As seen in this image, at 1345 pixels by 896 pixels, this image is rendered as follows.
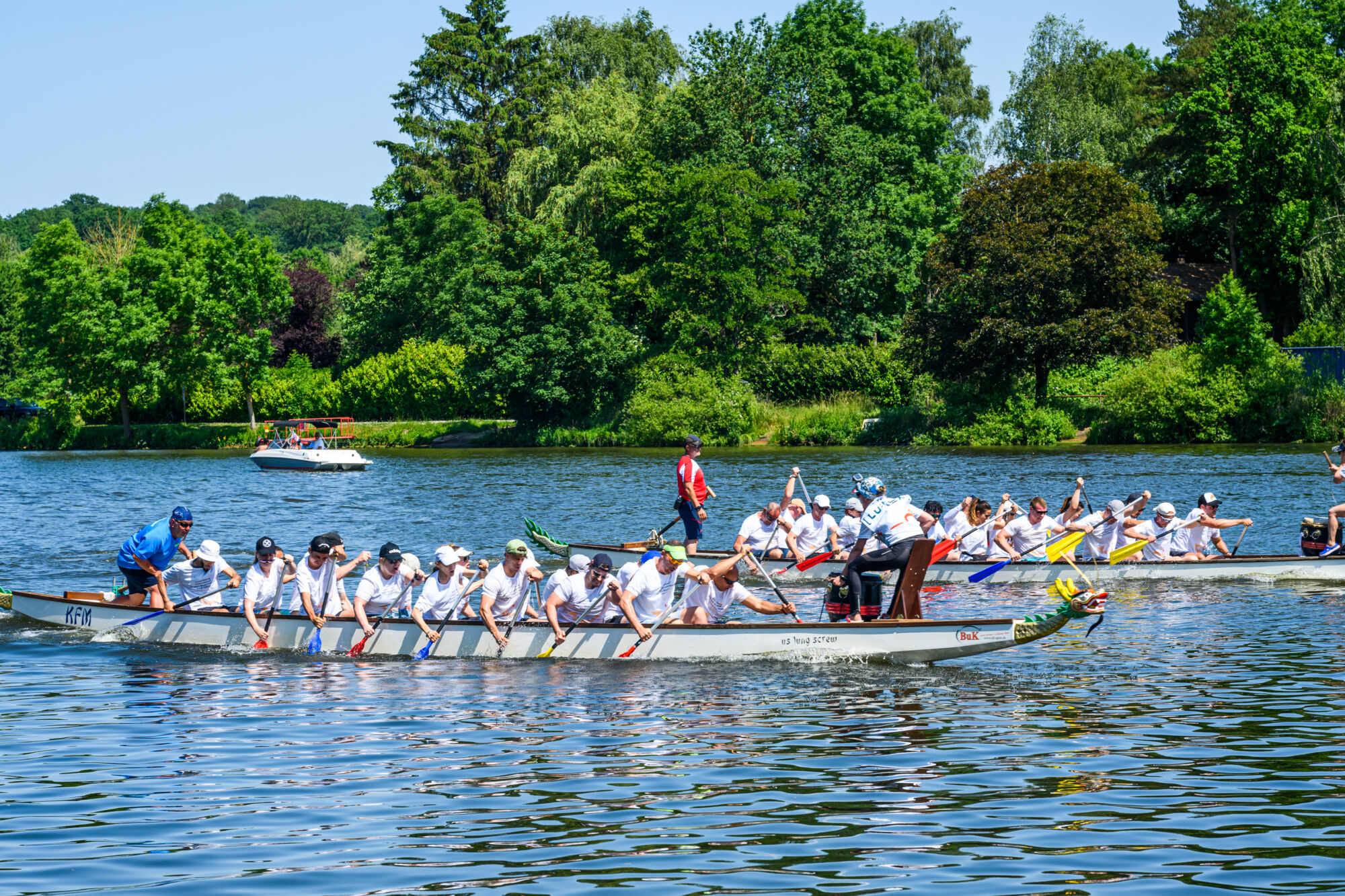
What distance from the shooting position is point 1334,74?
2579 inches

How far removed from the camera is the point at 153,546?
19.9 m

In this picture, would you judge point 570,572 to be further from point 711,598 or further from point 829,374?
point 829,374

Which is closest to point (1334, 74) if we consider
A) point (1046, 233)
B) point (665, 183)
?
point (1046, 233)

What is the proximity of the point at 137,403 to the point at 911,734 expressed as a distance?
275 feet

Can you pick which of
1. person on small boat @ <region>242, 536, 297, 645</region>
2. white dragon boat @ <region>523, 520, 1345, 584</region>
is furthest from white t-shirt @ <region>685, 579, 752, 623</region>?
person on small boat @ <region>242, 536, 297, 645</region>

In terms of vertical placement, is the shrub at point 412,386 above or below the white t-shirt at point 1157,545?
above

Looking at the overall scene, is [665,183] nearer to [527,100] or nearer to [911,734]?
[527,100]

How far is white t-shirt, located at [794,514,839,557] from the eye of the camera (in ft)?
79.6

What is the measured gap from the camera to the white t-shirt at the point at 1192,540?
2403cm

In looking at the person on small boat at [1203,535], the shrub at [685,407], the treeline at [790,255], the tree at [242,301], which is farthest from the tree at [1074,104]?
the person on small boat at [1203,535]

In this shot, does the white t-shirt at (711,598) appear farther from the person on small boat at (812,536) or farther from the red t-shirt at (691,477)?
the red t-shirt at (691,477)

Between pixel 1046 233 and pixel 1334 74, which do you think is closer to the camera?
pixel 1046 233

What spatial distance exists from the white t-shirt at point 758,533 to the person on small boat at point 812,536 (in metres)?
0.28

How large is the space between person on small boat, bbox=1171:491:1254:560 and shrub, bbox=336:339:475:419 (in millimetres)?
58654
